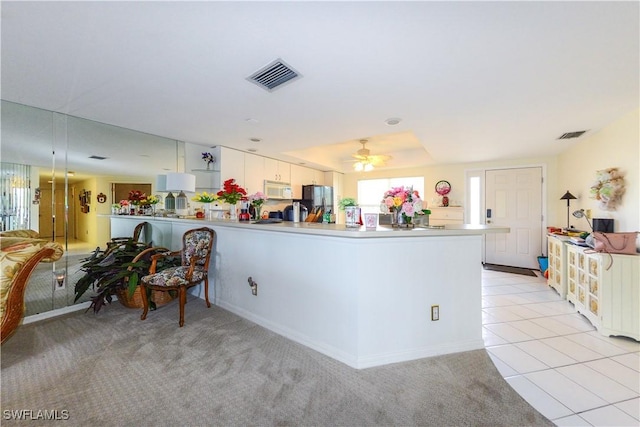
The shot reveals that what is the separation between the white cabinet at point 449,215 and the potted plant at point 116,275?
5.30 meters

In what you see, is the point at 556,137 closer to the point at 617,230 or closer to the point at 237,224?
the point at 617,230

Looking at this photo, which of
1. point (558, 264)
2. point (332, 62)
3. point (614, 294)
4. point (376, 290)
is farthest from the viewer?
point (558, 264)

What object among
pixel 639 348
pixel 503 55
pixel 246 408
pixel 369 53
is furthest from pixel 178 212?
pixel 639 348

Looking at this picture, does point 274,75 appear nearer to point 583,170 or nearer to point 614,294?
point 614,294

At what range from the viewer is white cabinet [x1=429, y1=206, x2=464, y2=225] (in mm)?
5504

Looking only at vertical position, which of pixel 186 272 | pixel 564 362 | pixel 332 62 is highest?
pixel 332 62

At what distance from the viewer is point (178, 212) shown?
3.87 metres

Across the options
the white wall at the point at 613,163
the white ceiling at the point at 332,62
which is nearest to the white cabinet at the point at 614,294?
the white wall at the point at 613,163

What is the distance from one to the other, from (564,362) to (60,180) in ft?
17.5

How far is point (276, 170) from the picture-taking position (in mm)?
5355

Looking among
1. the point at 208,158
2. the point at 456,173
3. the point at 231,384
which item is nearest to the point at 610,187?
the point at 456,173

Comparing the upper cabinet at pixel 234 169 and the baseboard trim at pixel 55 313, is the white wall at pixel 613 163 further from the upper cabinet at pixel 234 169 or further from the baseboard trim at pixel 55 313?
the baseboard trim at pixel 55 313

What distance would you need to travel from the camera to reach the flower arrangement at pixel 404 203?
7.27 ft

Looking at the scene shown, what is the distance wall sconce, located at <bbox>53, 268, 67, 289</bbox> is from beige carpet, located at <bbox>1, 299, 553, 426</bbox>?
24.6 inches
